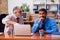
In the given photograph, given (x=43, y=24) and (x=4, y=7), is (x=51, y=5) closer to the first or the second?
(x=4, y=7)

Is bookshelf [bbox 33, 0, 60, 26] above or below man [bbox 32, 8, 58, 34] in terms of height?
above

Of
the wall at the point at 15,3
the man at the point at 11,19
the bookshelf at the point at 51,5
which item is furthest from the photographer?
the wall at the point at 15,3

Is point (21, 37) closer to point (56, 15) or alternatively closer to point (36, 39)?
point (36, 39)

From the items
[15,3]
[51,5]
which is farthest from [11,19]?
[51,5]

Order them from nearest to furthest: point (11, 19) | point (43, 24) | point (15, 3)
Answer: point (43, 24) < point (11, 19) < point (15, 3)

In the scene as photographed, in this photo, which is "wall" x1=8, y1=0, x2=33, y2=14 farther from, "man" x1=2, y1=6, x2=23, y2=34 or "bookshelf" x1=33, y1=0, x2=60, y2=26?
"man" x1=2, y1=6, x2=23, y2=34

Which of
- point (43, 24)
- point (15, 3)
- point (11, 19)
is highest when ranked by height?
point (15, 3)

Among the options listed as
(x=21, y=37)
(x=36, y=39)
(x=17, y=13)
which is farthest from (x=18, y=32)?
(x=17, y=13)

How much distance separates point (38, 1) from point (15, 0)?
1.07 m

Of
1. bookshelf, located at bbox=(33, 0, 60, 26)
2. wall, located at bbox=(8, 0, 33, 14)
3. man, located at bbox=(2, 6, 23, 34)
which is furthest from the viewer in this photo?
wall, located at bbox=(8, 0, 33, 14)

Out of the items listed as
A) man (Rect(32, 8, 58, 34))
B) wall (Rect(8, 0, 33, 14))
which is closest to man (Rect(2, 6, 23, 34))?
man (Rect(32, 8, 58, 34))

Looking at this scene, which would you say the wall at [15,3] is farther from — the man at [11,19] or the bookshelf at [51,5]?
the man at [11,19]

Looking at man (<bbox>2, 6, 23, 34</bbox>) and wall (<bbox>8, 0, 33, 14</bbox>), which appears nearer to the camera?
man (<bbox>2, 6, 23, 34</bbox>)

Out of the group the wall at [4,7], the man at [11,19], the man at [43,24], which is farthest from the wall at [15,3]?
the man at [43,24]
